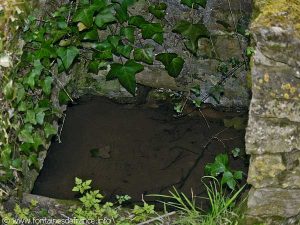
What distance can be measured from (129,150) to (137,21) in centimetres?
98

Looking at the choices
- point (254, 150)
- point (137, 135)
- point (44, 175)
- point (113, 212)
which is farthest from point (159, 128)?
point (254, 150)

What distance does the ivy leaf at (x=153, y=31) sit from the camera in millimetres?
4215

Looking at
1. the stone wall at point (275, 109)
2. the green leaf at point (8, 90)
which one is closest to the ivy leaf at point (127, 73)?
the green leaf at point (8, 90)

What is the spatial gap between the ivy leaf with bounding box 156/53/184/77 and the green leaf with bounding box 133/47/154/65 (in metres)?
0.07

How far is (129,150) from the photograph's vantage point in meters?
4.13

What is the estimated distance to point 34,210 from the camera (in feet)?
11.0

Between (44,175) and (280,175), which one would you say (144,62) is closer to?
(44,175)

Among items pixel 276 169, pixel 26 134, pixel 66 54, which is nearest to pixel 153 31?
pixel 66 54

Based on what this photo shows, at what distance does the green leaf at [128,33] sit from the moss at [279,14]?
4.98 ft

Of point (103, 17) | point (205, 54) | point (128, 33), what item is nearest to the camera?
point (103, 17)

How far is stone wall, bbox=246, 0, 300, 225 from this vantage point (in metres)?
2.59

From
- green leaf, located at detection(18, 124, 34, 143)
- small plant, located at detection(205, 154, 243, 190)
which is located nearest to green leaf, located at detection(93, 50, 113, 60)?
green leaf, located at detection(18, 124, 34, 143)

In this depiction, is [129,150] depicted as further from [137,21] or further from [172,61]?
[137,21]

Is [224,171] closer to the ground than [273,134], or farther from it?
closer to the ground
